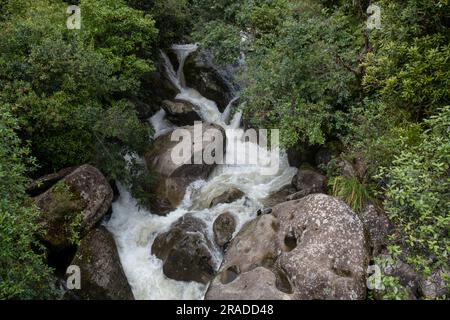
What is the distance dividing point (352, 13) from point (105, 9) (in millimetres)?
9042

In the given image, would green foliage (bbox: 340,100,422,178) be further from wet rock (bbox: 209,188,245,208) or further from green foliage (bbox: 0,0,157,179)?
green foliage (bbox: 0,0,157,179)

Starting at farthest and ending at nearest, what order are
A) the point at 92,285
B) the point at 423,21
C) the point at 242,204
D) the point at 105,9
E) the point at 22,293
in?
the point at 105,9
the point at 242,204
the point at 92,285
the point at 423,21
the point at 22,293

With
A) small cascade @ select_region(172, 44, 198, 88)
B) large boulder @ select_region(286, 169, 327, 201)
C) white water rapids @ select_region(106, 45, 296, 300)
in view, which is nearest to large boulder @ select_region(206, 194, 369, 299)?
white water rapids @ select_region(106, 45, 296, 300)

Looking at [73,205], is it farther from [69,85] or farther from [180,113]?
[180,113]

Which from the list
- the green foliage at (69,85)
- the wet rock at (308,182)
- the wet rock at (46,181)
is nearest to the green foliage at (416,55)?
the wet rock at (308,182)

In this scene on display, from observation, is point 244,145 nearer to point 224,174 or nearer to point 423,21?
point 224,174

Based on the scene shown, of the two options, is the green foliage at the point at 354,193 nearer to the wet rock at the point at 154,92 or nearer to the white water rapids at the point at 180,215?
the white water rapids at the point at 180,215

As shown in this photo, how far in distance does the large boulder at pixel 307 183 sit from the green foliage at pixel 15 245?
23.8 ft

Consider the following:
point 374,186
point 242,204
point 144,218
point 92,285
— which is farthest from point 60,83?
point 374,186

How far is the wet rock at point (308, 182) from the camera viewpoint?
1154 centimetres

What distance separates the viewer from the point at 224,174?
14.2m

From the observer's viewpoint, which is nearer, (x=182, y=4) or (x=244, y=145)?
(x=244, y=145)

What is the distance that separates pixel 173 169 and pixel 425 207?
353 inches

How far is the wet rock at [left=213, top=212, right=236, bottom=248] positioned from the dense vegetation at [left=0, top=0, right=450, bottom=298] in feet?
9.57
